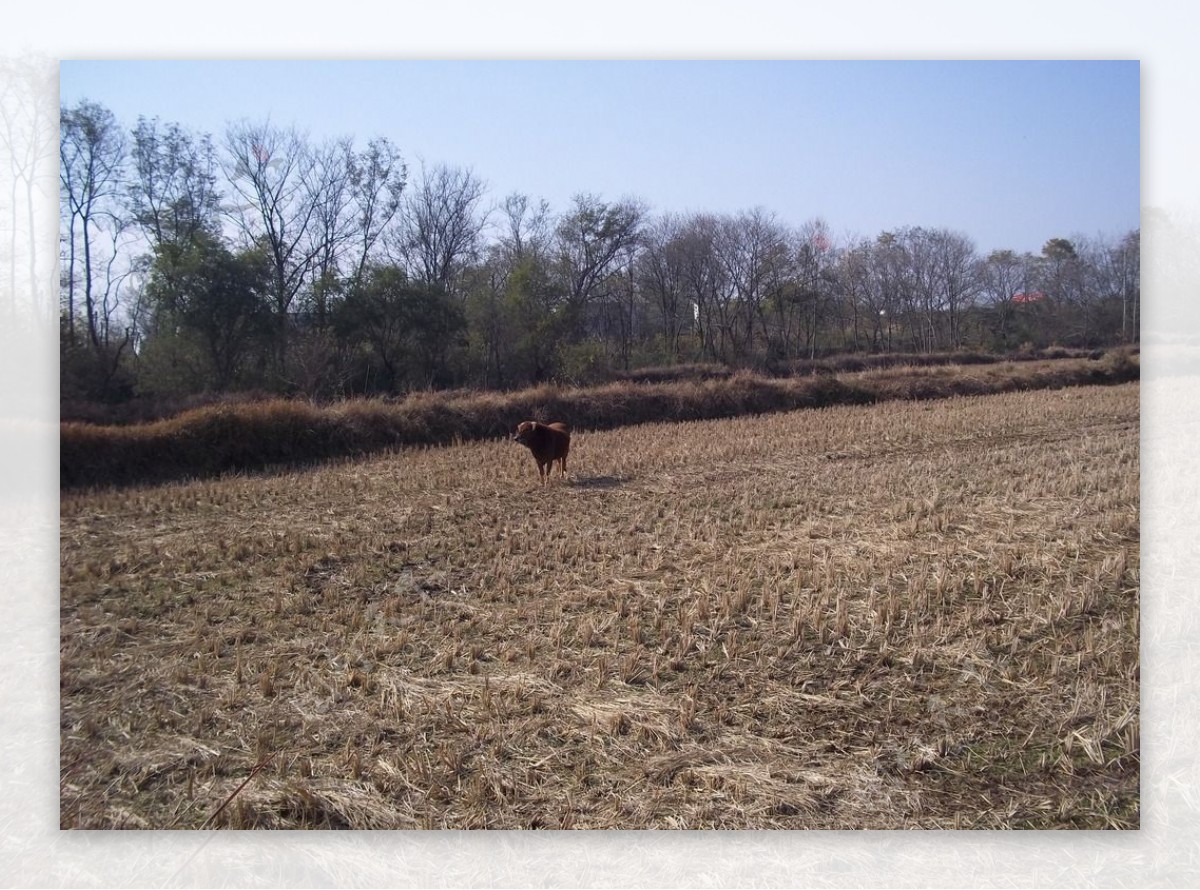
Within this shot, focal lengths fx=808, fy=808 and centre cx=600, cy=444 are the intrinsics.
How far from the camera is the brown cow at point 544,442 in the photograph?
873 cm

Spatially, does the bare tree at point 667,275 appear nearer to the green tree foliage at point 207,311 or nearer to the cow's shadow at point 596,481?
the cow's shadow at point 596,481

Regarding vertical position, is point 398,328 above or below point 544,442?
above

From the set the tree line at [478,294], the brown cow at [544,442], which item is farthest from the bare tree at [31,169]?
the brown cow at [544,442]

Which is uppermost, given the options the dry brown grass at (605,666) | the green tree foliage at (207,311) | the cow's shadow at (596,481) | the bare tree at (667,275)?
the bare tree at (667,275)

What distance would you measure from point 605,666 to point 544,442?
188 inches

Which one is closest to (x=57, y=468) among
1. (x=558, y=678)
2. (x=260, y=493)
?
(x=558, y=678)

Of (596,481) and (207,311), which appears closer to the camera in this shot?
(207,311)

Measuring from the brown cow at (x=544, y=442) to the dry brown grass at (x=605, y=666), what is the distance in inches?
62.7

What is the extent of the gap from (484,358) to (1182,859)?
994 cm

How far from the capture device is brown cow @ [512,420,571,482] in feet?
28.7

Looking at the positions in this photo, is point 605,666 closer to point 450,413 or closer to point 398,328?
point 398,328

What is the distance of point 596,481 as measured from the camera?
9164 millimetres

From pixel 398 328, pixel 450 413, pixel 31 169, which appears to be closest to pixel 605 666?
pixel 31 169

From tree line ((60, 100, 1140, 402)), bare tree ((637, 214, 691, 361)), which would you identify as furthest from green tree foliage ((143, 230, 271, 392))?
bare tree ((637, 214, 691, 361))
